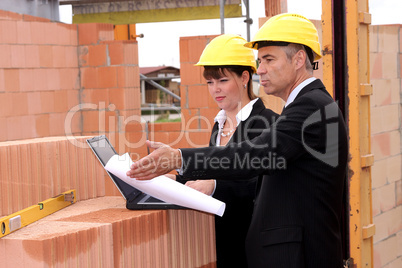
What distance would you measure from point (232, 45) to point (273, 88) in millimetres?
→ 787

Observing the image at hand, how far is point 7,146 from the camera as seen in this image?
6.69ft

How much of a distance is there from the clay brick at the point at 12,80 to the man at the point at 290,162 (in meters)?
4.40

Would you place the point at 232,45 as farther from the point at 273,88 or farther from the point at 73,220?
the point at 73,220

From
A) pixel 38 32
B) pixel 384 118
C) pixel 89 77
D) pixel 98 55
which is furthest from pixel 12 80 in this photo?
pixel 384 118

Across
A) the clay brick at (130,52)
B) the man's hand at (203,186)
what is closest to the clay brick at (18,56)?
the clay brick at (130,52)

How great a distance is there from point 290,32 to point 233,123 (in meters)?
0.86

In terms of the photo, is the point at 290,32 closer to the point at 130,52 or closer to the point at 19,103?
the point at 19,103

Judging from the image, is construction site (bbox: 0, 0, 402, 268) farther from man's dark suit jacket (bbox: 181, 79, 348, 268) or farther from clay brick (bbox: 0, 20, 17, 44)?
man's dark suit jacket (bbox: 181, 79, 348, 268)

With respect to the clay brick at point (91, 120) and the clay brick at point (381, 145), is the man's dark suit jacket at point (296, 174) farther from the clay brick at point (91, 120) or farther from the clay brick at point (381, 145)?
the clay brick at point (91, 120)

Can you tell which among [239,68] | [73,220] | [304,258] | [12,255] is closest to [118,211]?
[73,220]

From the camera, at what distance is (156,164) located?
1769 mm

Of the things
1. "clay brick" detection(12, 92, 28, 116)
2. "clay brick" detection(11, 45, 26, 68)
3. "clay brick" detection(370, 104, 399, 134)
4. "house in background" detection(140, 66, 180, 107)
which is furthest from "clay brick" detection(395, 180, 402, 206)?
"house in background" detection(140, 66, 180, 107)

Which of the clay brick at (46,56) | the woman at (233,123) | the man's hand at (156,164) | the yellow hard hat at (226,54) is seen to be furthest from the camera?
the clay brick at (46,56)

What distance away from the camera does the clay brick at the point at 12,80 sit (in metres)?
5.79
